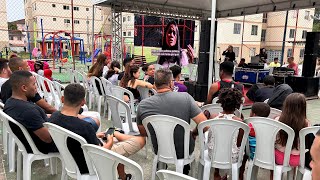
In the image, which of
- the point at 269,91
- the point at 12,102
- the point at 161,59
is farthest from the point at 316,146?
the point at 161,59

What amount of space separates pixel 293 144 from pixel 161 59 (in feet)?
29.9

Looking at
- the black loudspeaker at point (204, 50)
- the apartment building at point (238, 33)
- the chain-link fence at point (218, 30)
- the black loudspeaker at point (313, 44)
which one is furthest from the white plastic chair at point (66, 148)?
the apartment building at point (238, 33)

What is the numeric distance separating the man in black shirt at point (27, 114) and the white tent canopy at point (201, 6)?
17.5ft

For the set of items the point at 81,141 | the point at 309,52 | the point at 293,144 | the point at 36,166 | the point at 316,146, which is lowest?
the point at 36,166

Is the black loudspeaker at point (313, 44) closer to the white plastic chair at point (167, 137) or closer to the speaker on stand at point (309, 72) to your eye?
the speaker on stand at point (309, 72)

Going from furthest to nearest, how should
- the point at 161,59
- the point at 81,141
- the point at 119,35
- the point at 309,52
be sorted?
the point at 161,59 → the point at 119,35 → the point at 309,52 → the point at 81,141

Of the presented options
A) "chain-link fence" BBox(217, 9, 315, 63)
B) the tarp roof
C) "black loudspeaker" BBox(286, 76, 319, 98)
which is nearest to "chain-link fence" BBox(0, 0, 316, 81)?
"chain-link fence" BBox(217, 9, 315, 63)

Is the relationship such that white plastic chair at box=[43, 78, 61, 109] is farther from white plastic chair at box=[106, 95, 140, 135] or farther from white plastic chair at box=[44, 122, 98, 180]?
white plastic chair at box=[44, 122, 98, 180]

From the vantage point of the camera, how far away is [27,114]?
7.17 feet

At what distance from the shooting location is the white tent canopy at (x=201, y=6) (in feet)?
24.1

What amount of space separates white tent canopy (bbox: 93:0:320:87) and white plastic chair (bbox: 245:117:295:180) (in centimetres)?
547

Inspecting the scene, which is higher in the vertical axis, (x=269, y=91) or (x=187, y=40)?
(x=187, y=40)

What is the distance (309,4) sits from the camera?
6824 mm

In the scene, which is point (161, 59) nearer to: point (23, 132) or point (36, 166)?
point (36, 166)
